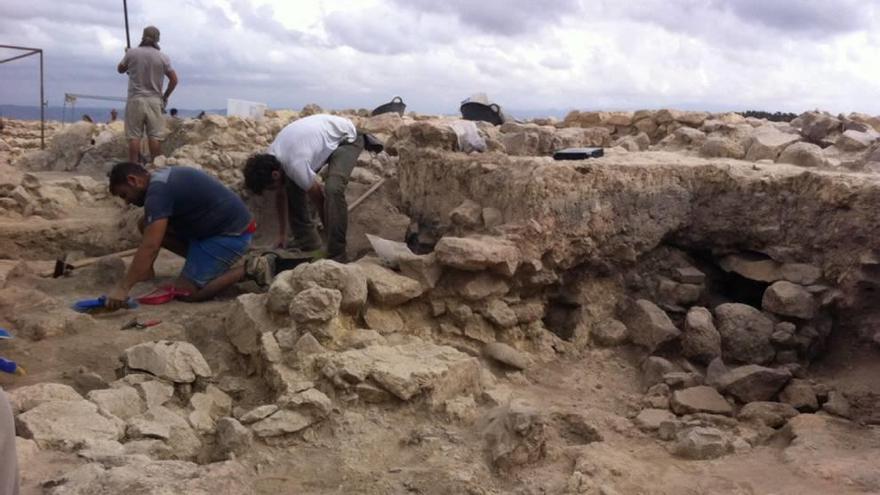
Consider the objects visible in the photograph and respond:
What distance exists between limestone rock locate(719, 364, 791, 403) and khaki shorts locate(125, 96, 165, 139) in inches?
261

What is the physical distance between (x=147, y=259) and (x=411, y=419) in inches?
101

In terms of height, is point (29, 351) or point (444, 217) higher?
point (444, 217)

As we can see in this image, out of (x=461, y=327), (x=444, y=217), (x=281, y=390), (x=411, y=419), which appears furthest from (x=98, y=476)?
(x=444, y=217)

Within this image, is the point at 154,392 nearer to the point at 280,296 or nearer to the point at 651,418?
the point at 280,296

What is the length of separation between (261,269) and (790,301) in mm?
3571

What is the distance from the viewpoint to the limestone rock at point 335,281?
4504mm

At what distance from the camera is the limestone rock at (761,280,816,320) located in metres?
5.16

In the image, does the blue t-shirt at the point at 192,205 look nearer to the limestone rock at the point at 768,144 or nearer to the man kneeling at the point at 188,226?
the man kneeling at the point at 188,226

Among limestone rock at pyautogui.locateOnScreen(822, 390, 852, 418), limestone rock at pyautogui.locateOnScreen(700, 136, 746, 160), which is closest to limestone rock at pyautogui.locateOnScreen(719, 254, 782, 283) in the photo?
limestone rock at pyautogui.locateOnScreen(822, 390, 852, 418)

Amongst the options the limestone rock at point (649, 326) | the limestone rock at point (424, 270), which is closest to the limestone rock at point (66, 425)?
the limestone rock at point (424, 270)

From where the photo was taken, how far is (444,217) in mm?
6434

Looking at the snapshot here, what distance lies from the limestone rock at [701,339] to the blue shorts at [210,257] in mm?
3296

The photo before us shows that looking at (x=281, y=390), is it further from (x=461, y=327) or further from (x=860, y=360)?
(x=860, y=360)

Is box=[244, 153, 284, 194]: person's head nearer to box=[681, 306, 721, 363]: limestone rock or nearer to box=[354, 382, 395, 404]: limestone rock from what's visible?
box=[354, 382, 395, 404]: limestone rock
